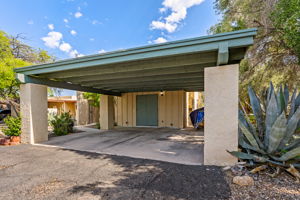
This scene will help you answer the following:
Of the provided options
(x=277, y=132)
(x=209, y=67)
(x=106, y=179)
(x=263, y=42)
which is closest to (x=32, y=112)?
(x=106, y=179)

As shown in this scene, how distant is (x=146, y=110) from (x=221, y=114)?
22.4 feet

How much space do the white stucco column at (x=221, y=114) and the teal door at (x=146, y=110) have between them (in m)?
6.37

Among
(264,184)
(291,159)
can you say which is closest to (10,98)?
(264,184)

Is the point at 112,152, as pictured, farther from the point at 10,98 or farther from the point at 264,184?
the point at 10,98

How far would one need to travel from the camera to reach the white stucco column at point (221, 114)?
2691 mm

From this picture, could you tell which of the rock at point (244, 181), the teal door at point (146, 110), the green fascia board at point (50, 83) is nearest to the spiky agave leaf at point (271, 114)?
the rock at point (244, 181)

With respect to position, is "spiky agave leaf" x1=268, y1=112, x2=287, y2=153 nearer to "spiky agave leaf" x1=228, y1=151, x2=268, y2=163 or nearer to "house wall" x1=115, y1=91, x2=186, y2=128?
"spiky agave leaf" x1=228, y1=151, x2=268, y2=163

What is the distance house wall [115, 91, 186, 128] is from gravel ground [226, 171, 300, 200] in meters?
6.23

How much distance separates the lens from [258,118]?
2955 mm

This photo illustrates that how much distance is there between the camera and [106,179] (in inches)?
92.3

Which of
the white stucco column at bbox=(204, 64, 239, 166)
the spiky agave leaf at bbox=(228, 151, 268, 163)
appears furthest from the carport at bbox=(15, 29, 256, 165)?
the spiky agave leaf at bbox=(228, 151, 268, 163)

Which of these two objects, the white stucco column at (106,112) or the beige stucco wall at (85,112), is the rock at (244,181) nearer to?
the white stucco column at (106,112)

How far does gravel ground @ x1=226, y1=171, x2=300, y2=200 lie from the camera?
1785 millimetres

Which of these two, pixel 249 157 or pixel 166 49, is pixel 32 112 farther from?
pixel 249 157
